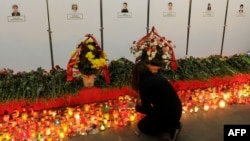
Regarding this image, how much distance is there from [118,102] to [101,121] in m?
0.45

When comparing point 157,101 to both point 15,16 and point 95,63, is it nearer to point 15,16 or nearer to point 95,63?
point 95,63

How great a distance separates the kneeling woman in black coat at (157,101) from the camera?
2.38 m

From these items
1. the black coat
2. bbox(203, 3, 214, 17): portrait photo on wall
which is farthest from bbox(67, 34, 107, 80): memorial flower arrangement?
bbox(203, 3, 214, 17): portrait photo on wall

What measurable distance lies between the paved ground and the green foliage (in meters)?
0.61

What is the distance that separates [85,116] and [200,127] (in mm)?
1356

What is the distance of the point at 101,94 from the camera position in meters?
3.19

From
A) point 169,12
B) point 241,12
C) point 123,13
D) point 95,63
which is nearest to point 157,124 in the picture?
point 95,63

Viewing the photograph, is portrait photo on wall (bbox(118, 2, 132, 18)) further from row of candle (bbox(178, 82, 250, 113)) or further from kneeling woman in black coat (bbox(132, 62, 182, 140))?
kneeling woman in black coat (bbox(132, 62, 182, 140))

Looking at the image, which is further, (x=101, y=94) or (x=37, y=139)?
(x=101, y=94)

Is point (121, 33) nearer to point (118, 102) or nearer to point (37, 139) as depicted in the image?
point (118, 102)

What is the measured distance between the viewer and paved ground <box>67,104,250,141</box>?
261 cm

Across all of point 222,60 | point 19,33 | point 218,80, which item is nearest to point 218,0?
point 222,60

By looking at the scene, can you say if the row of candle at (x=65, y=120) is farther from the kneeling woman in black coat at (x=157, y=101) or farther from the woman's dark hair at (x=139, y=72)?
the woman's dark hair at (x=139, y=72)

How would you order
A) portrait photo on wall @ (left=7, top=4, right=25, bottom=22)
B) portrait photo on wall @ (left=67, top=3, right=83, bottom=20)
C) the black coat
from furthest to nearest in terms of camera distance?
portrait photo on wall @ (left=67, top=3, right=83, bottom=20), portrait photo on wall @ (left=7, top=4, right=25, bottom=22), the black coat
